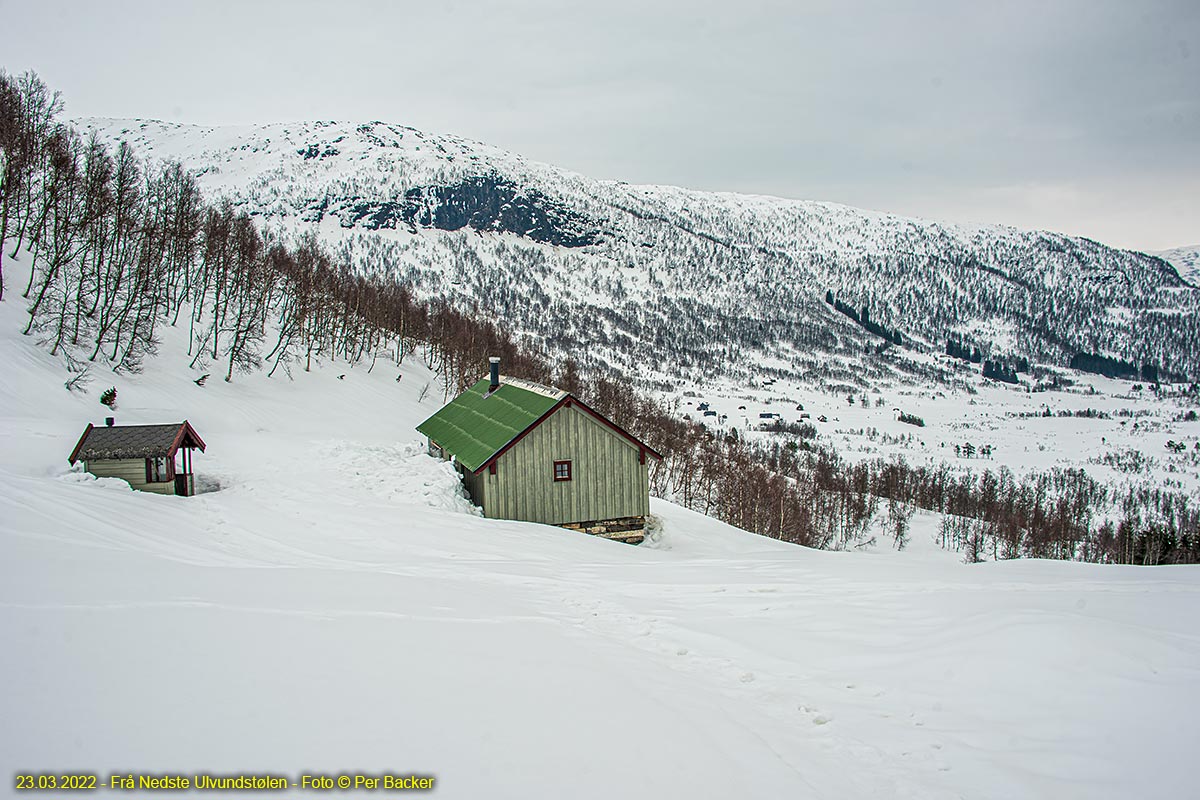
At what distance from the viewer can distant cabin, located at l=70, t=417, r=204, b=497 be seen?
62.8 ft

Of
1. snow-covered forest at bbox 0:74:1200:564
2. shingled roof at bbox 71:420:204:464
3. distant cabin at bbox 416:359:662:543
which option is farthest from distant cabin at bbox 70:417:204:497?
snow-covered forest at bbox 0:74:1200:564

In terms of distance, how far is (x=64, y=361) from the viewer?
31.2 metres

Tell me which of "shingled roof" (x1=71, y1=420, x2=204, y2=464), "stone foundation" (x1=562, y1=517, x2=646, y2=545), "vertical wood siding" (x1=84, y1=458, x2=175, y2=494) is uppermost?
"shingled roof" (x1=71, y1=420, x2=204, y2=464)

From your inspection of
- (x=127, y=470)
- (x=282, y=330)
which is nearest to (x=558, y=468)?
(x=127, y=470)

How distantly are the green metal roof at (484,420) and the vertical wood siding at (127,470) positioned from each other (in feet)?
32.5

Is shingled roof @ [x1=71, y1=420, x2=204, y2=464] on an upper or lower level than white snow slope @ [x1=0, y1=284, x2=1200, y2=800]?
upper

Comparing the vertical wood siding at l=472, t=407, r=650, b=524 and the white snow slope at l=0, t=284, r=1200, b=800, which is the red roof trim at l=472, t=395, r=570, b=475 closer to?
the vertical wood siding at l=472, t=407, r=650, b=524

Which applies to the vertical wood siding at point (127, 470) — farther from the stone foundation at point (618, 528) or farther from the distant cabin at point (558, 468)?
the stone foundation at point (618, 528)

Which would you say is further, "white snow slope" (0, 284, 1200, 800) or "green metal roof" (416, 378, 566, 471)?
"green metal roof" (416, 378, 566, 471)

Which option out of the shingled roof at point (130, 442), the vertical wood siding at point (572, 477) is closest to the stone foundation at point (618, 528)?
the vertical wood siding at point (572, 477)

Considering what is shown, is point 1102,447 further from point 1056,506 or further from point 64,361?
point 64,361

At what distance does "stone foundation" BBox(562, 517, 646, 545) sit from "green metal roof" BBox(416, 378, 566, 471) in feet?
13.7

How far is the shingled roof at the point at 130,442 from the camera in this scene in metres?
19.1

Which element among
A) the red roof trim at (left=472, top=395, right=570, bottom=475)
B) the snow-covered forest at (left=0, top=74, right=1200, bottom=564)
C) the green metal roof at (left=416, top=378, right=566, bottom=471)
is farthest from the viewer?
the snow-covered forest at (left=0, top=74, right=1200, bottom=564)
